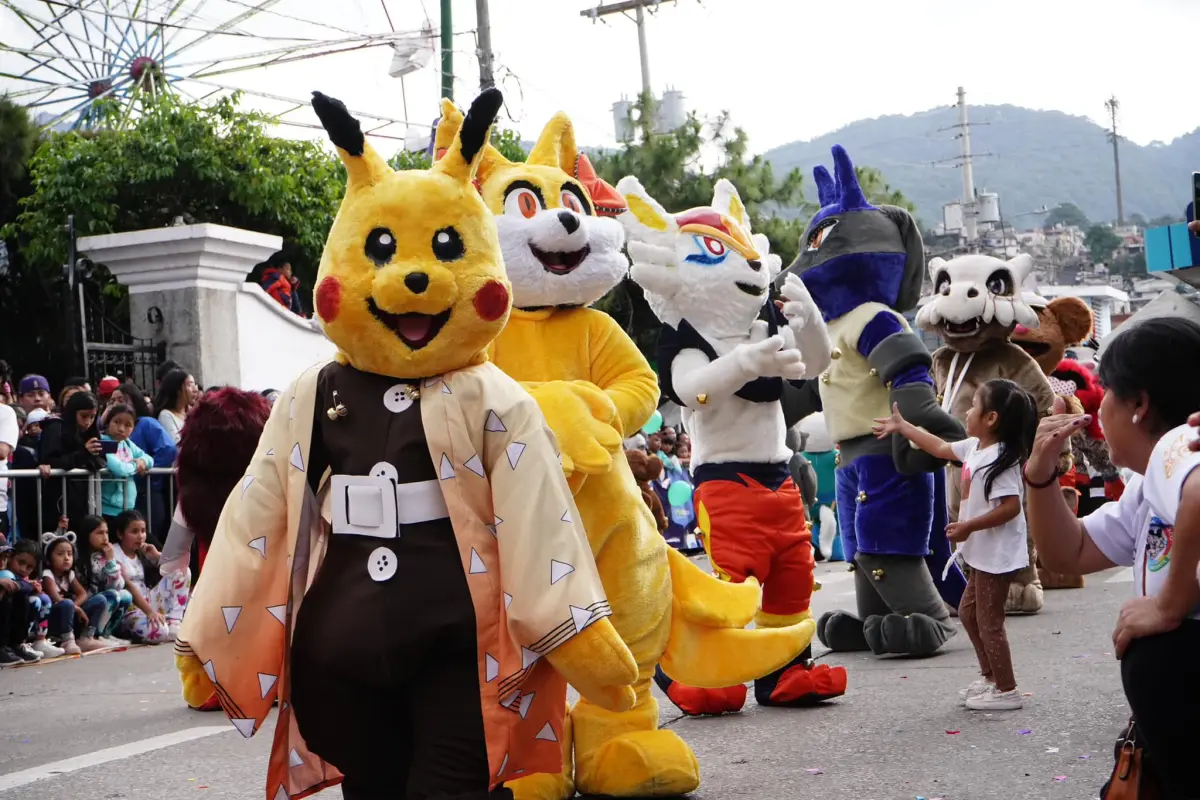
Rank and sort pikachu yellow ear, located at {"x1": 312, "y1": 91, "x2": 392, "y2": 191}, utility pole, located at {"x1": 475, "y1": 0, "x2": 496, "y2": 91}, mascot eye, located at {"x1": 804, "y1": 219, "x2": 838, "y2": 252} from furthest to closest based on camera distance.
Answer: utility pole, located at {"x1": 475, "y1": 0, "x2": 496, "y2": 91}, mascot eye, located at {"x1": 804, "y1": 219, "x2": 838, "y2": 252}, pikachu yellow ear, located at {"x1": 312, "y1": 91, "x2": 392, "y2": 191}

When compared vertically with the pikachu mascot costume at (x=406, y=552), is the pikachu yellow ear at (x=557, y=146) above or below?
above

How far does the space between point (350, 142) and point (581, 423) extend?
3.70ft

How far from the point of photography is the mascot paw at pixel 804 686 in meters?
6.02

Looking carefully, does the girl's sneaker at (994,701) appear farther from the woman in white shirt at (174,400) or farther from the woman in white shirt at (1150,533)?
the woman in white shirt at (174,400)

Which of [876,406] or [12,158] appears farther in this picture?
[12,158]

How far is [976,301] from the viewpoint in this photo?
8336 mm

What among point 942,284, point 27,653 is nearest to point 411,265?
point 942,284

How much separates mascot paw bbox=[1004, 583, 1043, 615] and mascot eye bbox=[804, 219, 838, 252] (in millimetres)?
2517

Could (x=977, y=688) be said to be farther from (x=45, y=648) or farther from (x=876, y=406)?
(x=45, y=648)

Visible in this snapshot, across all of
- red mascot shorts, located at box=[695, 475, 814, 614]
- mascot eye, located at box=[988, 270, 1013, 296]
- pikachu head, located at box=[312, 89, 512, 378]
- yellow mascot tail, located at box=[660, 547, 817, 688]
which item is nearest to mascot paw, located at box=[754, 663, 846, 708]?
red mascot shorts, located at box=[695, 475, 814, 614]

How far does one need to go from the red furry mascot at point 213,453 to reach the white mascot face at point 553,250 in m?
2.35

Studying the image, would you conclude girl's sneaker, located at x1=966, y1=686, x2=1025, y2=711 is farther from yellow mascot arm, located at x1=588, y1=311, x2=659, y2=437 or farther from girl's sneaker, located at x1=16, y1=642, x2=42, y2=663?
girl's sneaker, located at x1=16, y1=642, x2=42, y2=663

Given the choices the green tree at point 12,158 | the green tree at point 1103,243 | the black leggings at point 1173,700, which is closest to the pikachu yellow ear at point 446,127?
the black leggings at point 1173,700

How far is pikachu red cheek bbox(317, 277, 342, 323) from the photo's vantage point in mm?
3639
